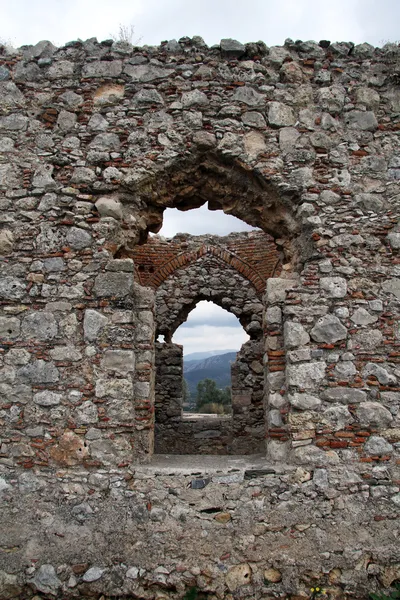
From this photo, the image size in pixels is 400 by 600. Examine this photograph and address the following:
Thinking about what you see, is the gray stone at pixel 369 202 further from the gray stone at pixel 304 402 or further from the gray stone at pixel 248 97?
the gray stone at pixel 304 402

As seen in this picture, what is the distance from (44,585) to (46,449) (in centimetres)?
105

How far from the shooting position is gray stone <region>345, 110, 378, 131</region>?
440cm

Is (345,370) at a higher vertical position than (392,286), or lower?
lower

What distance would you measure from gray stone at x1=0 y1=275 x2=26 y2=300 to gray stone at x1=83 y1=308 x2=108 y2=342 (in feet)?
2.15

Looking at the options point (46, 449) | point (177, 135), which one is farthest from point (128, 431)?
point (177, 135)

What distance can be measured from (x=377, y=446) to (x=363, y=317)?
1.14 m

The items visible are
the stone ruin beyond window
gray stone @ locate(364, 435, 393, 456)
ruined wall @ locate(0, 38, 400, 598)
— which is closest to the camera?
ruined wall @ locate(0, 38, 400, 598)

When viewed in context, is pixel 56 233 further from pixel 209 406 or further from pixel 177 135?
pixel 209 406

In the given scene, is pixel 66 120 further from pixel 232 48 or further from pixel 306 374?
pixel 306 374

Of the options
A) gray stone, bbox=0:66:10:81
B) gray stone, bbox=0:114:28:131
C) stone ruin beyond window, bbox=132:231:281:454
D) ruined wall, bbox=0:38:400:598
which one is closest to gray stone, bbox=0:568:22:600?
ruined wall, bbox=0:38:400:598

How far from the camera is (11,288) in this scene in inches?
160

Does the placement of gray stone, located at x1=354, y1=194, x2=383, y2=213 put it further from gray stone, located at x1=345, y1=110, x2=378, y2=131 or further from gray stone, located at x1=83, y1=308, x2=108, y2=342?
gray stone, located at x1=83, y1=308, x2=108, y2=342

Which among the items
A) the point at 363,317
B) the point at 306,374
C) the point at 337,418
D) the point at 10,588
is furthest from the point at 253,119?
the point at 10,588

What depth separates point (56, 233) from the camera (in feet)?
13.5
